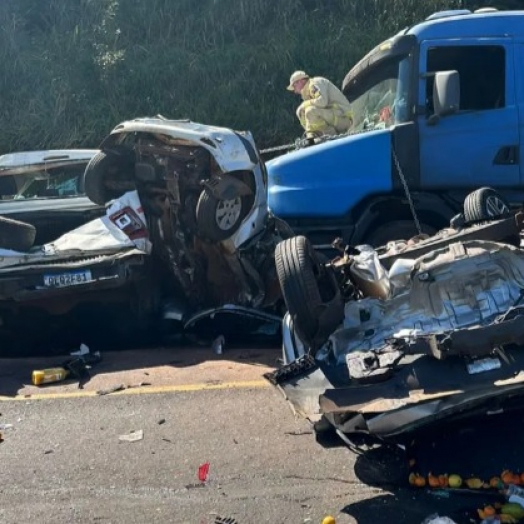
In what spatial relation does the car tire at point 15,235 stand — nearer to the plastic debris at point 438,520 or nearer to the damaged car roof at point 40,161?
the damaged car roof at point 40,161

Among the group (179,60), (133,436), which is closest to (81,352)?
(133,436)

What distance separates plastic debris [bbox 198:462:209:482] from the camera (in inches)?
192

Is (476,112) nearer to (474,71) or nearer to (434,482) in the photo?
(474,71)

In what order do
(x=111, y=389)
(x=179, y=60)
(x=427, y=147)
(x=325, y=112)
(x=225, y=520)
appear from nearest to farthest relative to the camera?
(x=225, y=520), (x=111, y=389), (x=427, y=147), (x=325, y=112), (x=179, y=60)

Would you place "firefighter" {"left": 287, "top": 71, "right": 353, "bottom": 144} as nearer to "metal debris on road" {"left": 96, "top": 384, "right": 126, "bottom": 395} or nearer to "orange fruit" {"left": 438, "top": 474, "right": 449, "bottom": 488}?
"metal debris on road" {"left": 96, "top": 384, "right": 126, "bottom": 395}

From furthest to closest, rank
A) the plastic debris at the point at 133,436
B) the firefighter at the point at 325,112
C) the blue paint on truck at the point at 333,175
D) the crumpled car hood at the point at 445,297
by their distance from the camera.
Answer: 1. the firefighter at the point at 325,112
2. the blue paint on truck at the point at 333,175
3. the plastic debris at the point at 133,436
4. the crumpled car hood at the point at 445,297

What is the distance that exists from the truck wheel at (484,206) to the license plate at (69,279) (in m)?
3.00

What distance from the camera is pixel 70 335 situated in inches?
306

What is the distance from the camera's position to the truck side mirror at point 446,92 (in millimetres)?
7746

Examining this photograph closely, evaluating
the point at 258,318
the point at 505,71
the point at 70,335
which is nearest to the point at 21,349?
the point at 70,335

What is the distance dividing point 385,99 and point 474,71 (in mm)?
828

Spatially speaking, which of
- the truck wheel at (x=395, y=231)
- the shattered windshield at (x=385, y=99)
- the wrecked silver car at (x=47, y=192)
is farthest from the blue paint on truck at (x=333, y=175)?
the wrecked silver car at (x=47, y=192)

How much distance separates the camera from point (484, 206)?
605 cm

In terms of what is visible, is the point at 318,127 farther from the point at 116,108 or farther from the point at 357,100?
the point at 116,108
